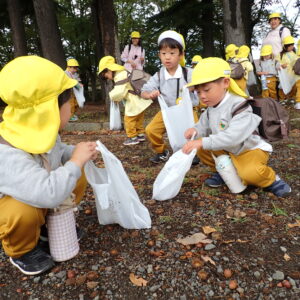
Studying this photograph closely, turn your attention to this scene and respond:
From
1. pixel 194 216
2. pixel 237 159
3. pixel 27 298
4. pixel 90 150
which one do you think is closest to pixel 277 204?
pixel 237 159

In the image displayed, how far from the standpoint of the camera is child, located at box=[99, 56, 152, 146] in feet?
15.5

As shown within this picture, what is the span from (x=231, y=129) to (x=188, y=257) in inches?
41.8

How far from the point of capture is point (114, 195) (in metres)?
1.98

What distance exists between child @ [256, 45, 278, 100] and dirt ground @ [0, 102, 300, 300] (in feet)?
18.9

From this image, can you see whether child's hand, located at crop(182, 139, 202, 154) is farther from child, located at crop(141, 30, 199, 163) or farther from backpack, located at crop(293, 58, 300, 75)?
backpack, located at crop(293, 58, 300, 75)

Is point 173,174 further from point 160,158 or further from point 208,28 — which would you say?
point 208,28

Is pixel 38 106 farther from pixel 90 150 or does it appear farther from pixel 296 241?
pixel 296 241

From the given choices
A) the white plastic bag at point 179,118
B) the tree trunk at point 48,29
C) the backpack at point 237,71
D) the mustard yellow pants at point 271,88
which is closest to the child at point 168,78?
the white plastic bag at point 179,118

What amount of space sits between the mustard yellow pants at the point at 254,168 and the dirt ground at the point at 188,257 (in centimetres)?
15

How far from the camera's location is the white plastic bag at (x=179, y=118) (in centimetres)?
313

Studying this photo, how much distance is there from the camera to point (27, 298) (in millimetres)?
1604

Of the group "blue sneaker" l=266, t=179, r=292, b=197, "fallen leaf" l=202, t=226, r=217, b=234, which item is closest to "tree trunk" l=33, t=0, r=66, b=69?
"blue sneaker" l=266, t=179, r=292, b=197

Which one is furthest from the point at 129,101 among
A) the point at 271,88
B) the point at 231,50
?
the point at 271,88

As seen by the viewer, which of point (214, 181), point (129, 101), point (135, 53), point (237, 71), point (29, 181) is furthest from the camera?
point (135, 53)
